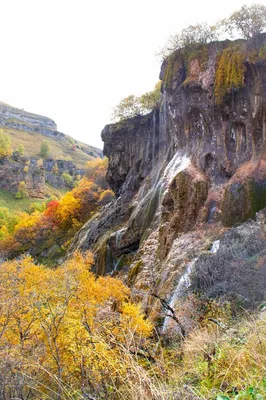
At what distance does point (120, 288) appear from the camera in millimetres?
16953

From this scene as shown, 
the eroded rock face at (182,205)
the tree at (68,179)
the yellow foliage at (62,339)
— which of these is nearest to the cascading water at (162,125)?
the eroded rock face at (182,205)

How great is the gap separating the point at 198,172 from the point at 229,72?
6202mm

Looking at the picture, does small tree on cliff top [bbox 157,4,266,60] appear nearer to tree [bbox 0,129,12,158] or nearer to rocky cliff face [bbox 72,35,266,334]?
rocky cliff face [bbox 72,35,266,334]

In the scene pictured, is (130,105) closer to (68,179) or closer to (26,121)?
(68,179)

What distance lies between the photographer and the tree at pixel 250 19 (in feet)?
67.4

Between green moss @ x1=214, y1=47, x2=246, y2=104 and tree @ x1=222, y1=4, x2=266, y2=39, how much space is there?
1562 mm

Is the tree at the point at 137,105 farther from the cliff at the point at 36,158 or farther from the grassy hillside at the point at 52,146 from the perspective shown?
the grassy hillside at the point at 52,146

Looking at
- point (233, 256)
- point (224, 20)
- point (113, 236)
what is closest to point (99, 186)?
point (113, 236)

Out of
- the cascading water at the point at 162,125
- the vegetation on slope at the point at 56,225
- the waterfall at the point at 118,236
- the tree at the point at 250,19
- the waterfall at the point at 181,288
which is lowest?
the vegetation on slope at the point at 56,225

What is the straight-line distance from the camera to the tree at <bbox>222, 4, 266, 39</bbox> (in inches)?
808

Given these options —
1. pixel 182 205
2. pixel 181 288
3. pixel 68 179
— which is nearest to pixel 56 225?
pixel 182 205

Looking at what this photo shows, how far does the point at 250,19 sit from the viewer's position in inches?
837

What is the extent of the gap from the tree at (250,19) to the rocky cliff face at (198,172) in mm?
1118

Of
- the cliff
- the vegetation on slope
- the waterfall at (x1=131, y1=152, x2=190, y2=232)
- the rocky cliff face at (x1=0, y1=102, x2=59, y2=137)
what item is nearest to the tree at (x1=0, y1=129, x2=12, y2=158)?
the cliff
